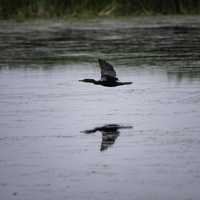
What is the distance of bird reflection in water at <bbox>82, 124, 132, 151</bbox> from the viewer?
41.4ft

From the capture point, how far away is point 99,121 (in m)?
14.5

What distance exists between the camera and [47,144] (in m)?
12.6

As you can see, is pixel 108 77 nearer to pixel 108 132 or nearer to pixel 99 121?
pixel 99 121

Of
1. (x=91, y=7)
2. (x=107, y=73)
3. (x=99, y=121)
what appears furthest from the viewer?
(x=91, y=7)

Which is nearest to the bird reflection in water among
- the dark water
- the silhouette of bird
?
the dark water

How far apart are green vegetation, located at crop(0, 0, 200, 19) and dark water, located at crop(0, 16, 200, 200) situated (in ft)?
39.0

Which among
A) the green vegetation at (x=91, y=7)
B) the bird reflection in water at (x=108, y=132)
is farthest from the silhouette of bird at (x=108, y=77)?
the green vegetation at (x=91, y=7)

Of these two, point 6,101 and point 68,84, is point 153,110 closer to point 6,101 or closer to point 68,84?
point 6,101

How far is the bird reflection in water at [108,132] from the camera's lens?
1261 cm

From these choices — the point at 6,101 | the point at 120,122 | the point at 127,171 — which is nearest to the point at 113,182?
the point at 127,171

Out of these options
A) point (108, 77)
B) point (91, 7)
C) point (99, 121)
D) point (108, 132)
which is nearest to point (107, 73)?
point (108, 77)

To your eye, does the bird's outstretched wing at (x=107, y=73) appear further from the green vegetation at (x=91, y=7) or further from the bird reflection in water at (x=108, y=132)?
the green vegetation at (x=91, y=7)

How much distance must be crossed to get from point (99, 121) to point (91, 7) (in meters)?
25.8

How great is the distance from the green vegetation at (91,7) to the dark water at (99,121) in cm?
1188
